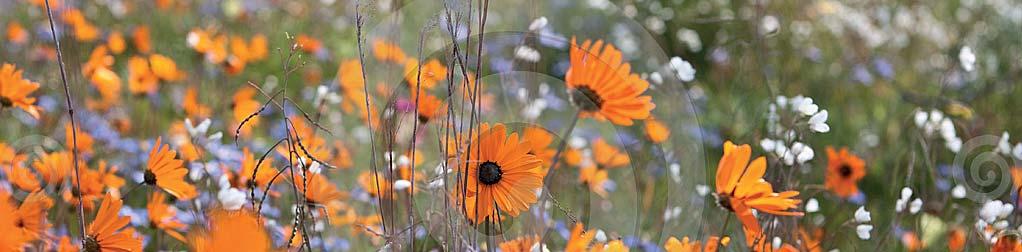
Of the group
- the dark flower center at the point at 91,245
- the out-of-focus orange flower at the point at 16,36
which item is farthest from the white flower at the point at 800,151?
the out-of-focus orange flower at the point at 16,36

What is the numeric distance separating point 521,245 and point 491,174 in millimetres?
117

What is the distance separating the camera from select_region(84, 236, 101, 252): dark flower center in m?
1.04

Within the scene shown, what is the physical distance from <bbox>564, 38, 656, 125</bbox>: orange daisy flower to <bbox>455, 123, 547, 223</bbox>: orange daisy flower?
19cm

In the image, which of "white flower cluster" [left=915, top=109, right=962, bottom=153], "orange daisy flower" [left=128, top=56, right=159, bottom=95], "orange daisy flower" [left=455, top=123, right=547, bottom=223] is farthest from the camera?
"orange daisy flower" [left=128, top=56, right=159, bottom=95]

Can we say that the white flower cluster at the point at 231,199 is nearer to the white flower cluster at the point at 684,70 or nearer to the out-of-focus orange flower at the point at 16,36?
the white flower cluster at the point at 684,70

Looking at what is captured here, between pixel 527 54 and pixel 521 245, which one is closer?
pixel 521 245

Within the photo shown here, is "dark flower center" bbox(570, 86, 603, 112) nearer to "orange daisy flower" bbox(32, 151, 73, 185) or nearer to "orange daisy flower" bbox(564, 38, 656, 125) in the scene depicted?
"orange daisy flower" bbox(564, 38, 656, 125)

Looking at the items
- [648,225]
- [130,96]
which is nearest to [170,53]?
[130,96]

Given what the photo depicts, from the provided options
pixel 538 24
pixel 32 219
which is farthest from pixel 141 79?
pixel 538 24

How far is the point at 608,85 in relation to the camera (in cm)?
114

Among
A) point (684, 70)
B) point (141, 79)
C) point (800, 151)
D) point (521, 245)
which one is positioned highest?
point (141, 79)

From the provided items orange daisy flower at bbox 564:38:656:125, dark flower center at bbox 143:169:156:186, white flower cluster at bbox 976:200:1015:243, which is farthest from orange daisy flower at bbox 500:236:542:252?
white flower cluster at bbox 976:200:1015:243

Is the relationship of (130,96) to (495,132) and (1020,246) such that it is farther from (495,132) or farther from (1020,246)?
(1020,246)

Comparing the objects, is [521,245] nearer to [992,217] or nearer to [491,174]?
[491,174]
